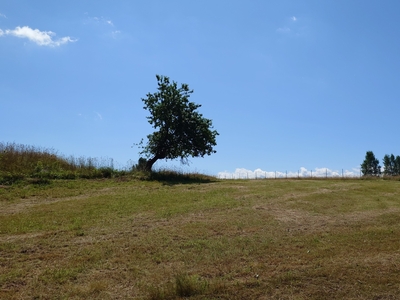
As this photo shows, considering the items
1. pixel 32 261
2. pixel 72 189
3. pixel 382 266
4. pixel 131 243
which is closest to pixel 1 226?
pixel 32 261

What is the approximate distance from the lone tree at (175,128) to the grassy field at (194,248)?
12308 mm

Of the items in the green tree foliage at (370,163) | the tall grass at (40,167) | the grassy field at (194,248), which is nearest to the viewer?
the grassy field at (194,248)

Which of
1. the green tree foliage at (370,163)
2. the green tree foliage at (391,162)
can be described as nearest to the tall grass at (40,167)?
the green tree foliage at (370,163)

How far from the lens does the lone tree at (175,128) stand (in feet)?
86.2

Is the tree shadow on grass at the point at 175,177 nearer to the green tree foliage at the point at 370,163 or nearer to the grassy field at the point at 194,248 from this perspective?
the grassy field at the point at 194,248

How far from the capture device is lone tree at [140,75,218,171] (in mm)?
26281

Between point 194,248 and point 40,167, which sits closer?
point 194,248

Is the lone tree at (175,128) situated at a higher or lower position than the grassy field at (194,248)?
higher

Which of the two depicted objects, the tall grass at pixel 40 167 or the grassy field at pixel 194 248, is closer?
the grassy field at pixel 194 248

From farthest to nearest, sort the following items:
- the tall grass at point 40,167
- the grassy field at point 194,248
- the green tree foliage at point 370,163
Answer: the green tree foliage at point 370,163
the tall grass at point 40,167
the grassy field at point 194,248

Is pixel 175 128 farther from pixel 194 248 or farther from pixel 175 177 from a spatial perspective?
pixel 194 248

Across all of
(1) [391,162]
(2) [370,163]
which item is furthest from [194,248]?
(1) [391,162]

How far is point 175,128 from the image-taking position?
1040 inches

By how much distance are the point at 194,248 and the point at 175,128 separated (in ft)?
61.8
